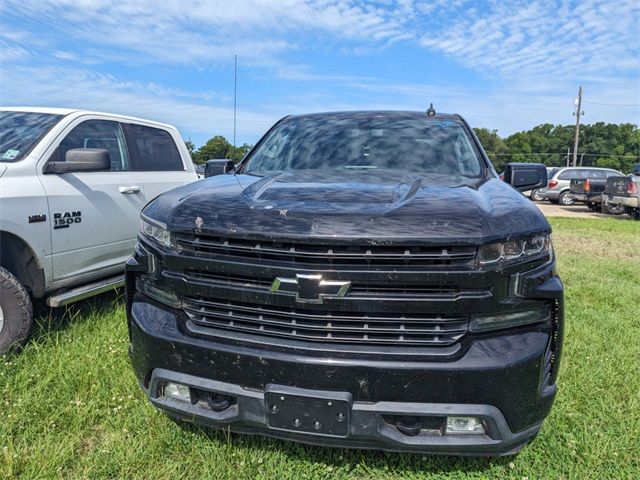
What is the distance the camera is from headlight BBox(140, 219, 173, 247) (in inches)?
82.4

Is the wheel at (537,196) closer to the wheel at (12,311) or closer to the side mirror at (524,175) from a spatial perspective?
the side mirror at (524,175)

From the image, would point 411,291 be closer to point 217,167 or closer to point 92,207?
point 217,167

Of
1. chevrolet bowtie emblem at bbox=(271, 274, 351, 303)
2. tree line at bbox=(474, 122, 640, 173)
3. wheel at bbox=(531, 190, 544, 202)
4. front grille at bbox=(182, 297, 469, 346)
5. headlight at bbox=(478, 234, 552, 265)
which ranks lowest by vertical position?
wheel at bbox=(531, 190, 544, 202)

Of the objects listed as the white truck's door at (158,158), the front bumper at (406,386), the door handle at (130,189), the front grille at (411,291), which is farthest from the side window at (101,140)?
the front grille at (411,291)

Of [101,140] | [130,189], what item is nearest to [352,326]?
[130,189]

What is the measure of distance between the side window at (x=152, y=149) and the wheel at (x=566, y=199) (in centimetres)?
1899

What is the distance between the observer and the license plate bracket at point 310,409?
1.80 metres

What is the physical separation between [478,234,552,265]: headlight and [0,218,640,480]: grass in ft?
3.62

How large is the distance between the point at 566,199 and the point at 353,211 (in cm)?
2118

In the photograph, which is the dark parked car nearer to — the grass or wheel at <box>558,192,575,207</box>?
wheel at <box>558,192,575,207</box>

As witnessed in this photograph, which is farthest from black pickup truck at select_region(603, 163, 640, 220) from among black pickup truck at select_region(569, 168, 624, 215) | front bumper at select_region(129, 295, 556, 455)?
front bumper at select_region(129, 295, 556, 455)

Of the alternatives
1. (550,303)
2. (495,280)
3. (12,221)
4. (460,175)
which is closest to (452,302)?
(495,280)

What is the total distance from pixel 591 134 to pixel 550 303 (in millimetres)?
95925

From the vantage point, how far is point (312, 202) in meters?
1.97
